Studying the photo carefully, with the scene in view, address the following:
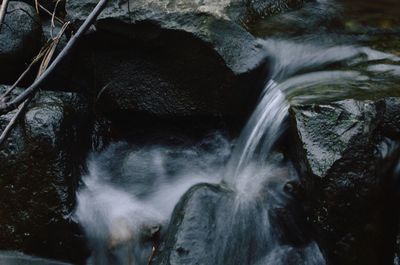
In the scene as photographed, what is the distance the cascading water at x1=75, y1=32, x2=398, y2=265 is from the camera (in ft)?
11.6

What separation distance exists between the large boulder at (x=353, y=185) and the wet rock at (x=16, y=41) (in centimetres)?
255

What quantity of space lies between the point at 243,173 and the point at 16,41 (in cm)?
221

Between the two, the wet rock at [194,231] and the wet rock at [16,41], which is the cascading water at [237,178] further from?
the wet rock at [16,41]

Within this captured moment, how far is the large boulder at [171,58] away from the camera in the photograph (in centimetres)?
423

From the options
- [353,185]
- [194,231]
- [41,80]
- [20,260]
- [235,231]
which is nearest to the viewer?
[41,80]

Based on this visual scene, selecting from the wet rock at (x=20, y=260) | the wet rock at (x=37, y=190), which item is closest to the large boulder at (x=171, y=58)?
the wet rock at (x=37, y=190)

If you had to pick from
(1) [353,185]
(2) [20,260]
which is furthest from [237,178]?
(2) [20,260]

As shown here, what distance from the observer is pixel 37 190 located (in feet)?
12.3

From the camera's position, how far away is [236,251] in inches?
135

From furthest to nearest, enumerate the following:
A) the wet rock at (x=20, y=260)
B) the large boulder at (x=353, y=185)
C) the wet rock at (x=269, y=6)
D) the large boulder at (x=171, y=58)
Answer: the wet rock at (x=269, y=6)
the large boulder at (x=171, y=58)
the wet rock at (x=20, y=260)
the large boulder at (x=353, y=185)

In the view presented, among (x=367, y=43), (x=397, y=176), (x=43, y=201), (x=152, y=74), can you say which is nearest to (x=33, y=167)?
(x=43, y=201)

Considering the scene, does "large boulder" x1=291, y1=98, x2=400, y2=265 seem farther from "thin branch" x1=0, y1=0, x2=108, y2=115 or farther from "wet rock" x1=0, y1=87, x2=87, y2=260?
"wet rock" x1=0, y1=87, x2=87, y2=260

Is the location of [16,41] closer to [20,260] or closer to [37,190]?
[37,190]

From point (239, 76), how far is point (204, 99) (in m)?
0.38
